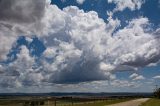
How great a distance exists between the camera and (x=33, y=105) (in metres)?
82.2
